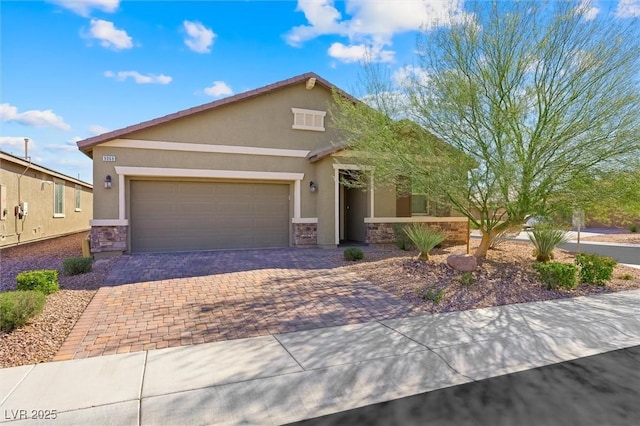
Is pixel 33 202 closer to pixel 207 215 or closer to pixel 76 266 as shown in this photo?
pixel 207 215

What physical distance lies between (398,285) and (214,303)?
374 centimetres

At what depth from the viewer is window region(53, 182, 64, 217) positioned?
1809 cm

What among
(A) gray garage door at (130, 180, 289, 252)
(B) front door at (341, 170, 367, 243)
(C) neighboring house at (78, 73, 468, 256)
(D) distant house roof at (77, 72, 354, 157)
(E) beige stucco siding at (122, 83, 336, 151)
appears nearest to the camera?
(D) distant house roof at (77, 72, 354, 157)

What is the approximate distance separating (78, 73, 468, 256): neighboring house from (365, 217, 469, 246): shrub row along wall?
0.05 meters

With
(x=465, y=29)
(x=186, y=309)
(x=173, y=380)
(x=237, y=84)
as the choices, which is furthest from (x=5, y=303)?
(x=237, y=84)

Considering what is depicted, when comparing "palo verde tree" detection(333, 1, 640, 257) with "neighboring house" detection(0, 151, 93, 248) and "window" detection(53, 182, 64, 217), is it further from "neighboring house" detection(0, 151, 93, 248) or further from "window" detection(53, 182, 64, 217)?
"window" detection(53, 182, 64, 217)

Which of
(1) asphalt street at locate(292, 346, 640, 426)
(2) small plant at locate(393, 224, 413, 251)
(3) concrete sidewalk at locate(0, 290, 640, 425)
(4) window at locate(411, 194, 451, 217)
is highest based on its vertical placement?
(4) window at locate(411, 194, 451, 217)

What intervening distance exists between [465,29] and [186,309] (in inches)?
317

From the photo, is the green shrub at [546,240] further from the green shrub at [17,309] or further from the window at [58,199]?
the window at [58,199]

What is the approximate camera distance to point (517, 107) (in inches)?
332

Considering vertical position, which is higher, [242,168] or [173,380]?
[242,168]

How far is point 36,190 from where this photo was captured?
1589cm

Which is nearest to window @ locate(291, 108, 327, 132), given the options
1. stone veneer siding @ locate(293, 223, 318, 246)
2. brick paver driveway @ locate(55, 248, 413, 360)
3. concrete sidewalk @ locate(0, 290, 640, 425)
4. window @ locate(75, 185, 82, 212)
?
stone veneer siding @ locate(293, 223, 318, 246)

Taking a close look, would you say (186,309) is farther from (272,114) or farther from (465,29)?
(272,114)
